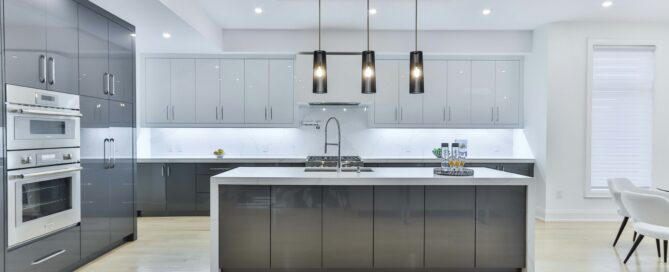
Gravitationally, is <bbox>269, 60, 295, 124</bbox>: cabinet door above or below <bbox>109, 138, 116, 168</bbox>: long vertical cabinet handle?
above

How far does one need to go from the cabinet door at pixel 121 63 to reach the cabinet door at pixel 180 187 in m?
1.48

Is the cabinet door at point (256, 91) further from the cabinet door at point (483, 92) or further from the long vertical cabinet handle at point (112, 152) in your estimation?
the cabinet door at point (483, 92)

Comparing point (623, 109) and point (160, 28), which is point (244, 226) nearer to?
point (160, 28)


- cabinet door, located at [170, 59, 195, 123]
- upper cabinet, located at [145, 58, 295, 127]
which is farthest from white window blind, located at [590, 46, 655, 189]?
cabinet door, located at [170, 59, 195, 123]

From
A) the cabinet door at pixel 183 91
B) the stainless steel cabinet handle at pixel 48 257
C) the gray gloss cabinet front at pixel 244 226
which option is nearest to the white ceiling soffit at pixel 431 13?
the cabinet door at pixel 183 91

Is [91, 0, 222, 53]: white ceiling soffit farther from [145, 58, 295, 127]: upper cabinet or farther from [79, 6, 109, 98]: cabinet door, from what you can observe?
[145, 58, 295, 127]: upper cabinet

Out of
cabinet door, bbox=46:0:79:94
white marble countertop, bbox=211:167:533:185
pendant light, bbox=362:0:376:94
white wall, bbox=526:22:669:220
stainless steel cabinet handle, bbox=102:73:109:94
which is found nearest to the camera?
cabinet door, bbox=46:0:79:94

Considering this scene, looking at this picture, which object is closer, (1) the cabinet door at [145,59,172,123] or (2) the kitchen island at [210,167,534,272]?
(2) the kitchen island at [210,167,534,272]

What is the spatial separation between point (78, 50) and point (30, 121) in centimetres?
82

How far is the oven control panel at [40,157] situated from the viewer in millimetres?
2648

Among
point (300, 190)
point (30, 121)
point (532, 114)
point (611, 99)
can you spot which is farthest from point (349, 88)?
point (611, 99)

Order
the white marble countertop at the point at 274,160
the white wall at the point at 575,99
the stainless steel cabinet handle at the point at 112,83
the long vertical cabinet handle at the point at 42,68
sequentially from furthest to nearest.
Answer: the white marble countertop at the point at 274,160 → the white wall at the point at 575,99 → the stainless steel cabinet handle at the point at 112,83 → the long vertical cabinet handle at the point at 42,68

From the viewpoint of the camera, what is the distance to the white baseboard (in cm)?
529

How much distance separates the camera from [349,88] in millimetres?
4953
